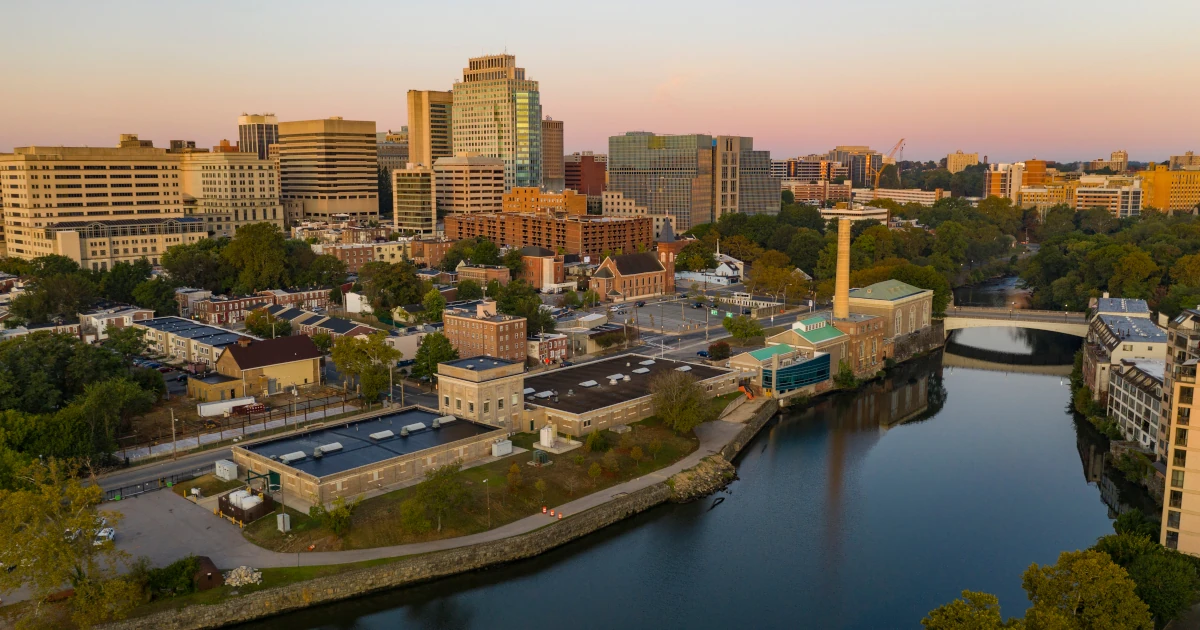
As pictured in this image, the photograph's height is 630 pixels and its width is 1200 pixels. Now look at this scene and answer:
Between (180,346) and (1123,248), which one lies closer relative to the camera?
(180,346)

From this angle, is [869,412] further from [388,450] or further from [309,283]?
[309,283]

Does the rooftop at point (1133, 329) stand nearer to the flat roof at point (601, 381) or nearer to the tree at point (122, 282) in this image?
the flat roof at point (601, 381)

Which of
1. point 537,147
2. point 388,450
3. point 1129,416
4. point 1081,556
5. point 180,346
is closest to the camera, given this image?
point 1081,556

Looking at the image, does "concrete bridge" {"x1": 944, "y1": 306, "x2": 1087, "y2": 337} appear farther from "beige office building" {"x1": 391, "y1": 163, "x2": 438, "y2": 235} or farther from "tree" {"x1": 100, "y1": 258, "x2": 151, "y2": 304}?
"beige office building" {"x1": 391, "y1": 163, "x2": 438, "y2": 235}

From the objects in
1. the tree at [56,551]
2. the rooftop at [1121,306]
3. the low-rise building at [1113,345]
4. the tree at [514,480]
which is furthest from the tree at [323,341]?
the rooftop at [1121,306]

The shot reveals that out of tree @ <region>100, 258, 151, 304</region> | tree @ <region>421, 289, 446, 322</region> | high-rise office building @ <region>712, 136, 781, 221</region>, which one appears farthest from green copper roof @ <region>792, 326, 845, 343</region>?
high-rise office building @ <region>712, 136, 781, 221</region>

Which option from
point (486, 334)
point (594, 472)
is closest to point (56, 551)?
point (594, 472)

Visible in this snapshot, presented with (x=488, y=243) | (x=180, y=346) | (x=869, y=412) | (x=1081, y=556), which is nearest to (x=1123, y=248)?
(x=869, y=412)
